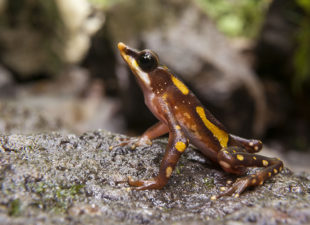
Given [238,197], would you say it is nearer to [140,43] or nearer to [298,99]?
[140,43]

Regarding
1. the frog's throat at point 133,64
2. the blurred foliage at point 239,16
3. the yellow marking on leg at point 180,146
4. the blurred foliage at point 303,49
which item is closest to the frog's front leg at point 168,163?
the yellow marking on leg at point 180,146

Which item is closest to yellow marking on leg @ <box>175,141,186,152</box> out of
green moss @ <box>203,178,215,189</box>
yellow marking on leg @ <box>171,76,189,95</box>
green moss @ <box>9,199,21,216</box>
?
green moss @ <box>203,178,215,189</box>

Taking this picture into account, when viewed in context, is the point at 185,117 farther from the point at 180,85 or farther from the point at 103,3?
the point at 103,3

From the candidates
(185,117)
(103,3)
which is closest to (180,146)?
(185,117)

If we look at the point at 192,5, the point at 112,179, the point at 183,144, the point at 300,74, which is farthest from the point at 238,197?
the point at 192,5

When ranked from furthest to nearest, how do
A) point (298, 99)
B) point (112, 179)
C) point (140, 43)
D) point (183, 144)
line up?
point (298, 99) → point (140, 43) → point (183, 144) → point (112, 179)

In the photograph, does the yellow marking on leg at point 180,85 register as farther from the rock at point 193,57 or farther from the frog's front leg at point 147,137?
the rock at point 193,57
